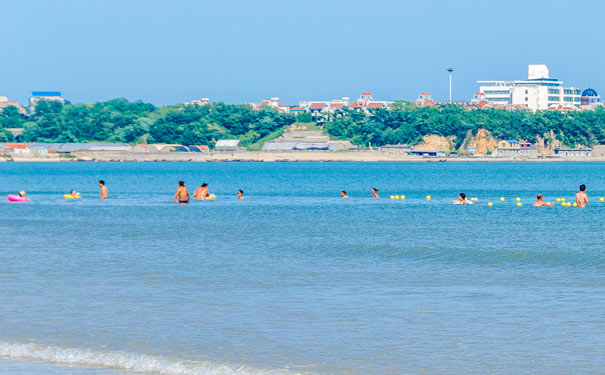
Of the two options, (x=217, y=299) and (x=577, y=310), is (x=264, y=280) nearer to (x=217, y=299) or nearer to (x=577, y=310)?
(x=217, y=299)

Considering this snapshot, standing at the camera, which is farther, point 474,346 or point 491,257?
point 491,257

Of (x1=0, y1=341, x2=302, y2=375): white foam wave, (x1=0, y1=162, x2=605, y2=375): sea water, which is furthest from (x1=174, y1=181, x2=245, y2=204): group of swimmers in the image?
(x1=0, y1=341, x2=302, y2=375): white foam wave

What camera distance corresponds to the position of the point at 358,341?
1694 centimetres

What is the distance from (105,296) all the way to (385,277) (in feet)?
25.1

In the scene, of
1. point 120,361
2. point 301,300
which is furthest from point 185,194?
point 120,361

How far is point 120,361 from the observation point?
15.5 meters

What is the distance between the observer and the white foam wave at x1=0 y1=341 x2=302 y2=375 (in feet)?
49.1

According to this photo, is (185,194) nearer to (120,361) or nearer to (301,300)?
(301,300)

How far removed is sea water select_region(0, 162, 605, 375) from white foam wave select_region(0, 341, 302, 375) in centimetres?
3

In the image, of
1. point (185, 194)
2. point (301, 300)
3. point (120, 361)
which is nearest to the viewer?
point (120, 361)

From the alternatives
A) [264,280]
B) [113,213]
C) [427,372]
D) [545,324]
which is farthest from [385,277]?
[113,213]

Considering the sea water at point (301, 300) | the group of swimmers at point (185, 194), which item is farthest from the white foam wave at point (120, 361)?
the group of swimmers at point (185, 194)

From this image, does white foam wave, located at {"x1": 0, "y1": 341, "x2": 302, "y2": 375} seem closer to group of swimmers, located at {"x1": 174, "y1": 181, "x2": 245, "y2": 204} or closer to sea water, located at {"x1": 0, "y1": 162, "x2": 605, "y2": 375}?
sea water, located at {"x1": 0, "y1": 162, "x2": 605, "y2": 375}

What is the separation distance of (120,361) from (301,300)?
640 centimetres
